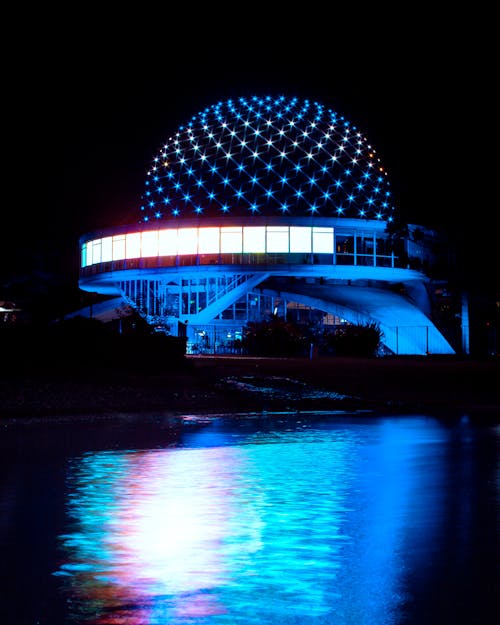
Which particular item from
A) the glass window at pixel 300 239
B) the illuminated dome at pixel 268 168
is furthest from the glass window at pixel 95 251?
the glass window at pixel 300 239

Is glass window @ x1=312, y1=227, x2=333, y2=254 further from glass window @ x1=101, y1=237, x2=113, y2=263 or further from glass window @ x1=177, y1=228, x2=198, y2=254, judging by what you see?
glass window @ x1=101, y1=237, x2=113, y2=263

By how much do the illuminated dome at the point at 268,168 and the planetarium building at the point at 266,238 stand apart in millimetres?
102

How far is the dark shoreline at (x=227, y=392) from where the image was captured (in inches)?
879

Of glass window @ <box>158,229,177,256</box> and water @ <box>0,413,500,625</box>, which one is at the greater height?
glass window @ <box>158,229,177,256</box>

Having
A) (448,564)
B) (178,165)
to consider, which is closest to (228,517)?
(448,564)

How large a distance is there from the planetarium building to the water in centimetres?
5313

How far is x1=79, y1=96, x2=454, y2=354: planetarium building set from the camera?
7094 cm

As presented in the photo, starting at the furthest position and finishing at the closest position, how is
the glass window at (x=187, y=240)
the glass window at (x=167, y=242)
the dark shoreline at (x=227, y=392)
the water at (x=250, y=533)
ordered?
the glass window at (x=167, y=242), the glass window at (x=187, y=240), the dark shoreline at (x=227, y=392), the water at (x=250, y=533)

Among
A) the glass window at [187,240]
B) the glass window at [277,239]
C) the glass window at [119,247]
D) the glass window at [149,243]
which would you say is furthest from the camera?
the glass window at [119,247]

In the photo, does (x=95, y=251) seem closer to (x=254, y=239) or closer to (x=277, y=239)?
Result: (x=254, y=239)

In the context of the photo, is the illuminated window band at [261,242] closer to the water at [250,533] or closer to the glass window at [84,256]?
the glass window at [84,256]

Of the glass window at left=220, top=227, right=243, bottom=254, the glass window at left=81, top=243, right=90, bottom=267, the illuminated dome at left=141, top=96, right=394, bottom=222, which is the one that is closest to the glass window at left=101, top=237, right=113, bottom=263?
the illuminated dome at left=141, top=96, right=394, bottom=222

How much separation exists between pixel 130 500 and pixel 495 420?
466 inches

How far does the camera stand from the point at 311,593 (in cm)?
626
